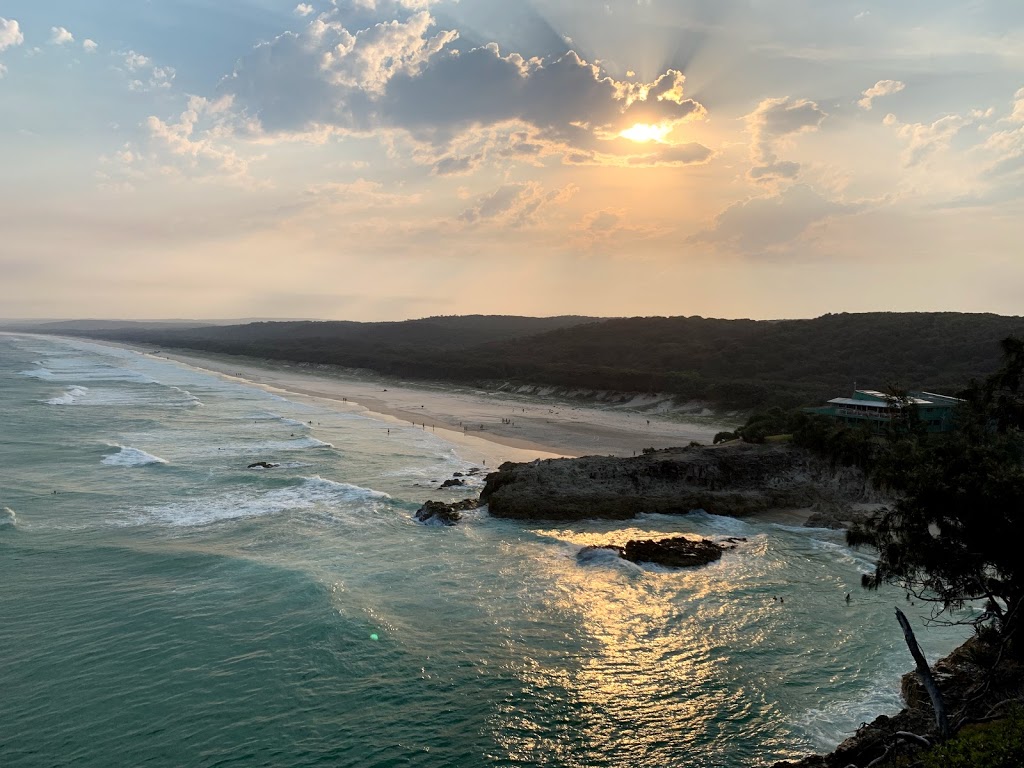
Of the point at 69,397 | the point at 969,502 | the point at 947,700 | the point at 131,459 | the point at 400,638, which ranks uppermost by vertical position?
the point at 969,502

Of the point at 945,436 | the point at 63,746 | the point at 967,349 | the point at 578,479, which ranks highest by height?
the point at 967,349

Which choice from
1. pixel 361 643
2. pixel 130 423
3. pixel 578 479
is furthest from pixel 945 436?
pixel 130 423

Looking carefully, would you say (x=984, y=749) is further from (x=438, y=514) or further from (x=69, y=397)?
(x=69, y=397)

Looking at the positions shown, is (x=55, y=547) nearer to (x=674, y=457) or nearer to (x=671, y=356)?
(x=674, y=457)

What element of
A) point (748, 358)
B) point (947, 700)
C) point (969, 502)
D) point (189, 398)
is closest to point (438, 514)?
point (947, 700)

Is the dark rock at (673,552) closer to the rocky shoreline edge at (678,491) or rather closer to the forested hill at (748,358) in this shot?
the rocky shoreline edge at (678,491)

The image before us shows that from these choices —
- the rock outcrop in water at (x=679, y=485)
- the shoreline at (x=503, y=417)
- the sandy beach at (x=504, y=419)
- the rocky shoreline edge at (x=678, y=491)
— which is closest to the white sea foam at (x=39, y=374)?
the shoreline at (x=503, y=417)
